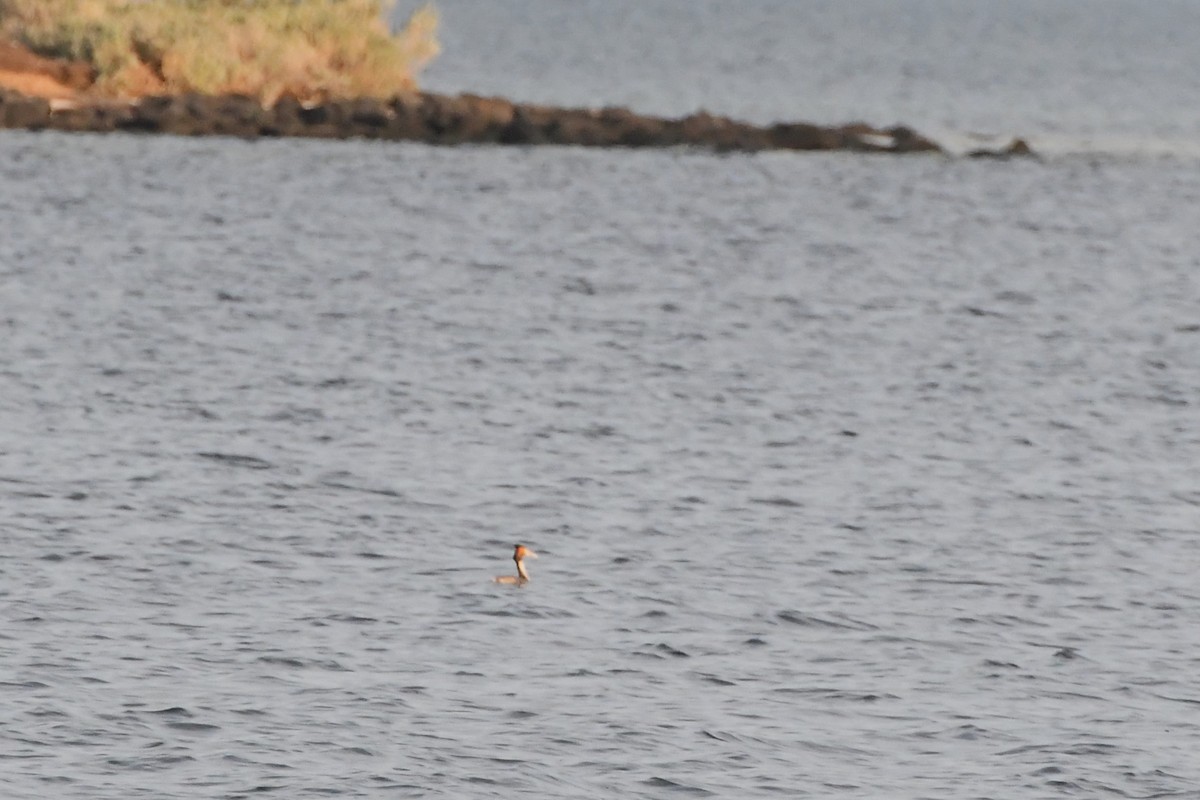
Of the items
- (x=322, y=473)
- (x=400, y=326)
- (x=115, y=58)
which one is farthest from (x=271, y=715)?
(x=115, y=58)

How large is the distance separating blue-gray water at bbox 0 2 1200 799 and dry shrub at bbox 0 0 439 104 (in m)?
13.9

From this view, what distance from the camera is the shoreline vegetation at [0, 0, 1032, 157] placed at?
60.6 metres

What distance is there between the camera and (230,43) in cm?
6194

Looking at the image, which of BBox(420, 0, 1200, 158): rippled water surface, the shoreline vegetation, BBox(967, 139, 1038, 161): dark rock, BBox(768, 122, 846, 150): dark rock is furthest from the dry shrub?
BBox(420, 0, 1200, 158): rippled water surface

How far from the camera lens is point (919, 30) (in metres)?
186

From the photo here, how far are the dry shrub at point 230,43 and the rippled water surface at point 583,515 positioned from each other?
14.3 m

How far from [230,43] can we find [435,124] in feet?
18.8

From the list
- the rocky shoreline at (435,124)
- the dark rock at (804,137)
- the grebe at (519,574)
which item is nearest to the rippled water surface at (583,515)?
the grebe at (519,574)

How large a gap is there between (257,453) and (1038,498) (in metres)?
8.17

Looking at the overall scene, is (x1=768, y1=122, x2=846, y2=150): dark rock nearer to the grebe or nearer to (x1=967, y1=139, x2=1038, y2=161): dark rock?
(x1=967, y1=139, x2=1038, y2=161): dark rock

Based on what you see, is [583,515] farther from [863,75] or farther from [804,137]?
[863,75]

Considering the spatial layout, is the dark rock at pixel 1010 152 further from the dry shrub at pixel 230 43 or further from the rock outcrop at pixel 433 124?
the dry shrub at pixel 230 43

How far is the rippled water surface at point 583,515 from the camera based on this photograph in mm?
15773

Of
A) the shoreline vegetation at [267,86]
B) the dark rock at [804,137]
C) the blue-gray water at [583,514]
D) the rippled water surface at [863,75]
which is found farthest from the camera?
the rippled water surface at [863,75]
